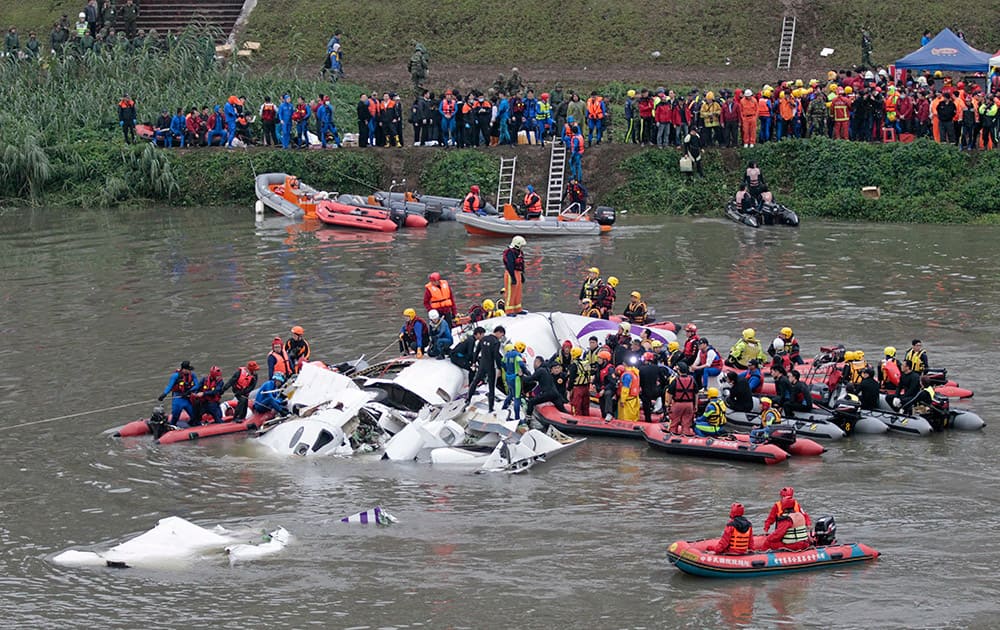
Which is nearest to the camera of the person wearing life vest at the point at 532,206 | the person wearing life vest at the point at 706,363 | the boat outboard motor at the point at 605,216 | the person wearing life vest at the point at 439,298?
the person wearing life vest at the point at 706,363

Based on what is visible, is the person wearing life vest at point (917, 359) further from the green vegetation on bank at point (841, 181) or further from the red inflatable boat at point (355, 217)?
the red inflatable boat at point (355, 217)

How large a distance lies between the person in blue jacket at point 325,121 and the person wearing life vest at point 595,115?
24.9 feet

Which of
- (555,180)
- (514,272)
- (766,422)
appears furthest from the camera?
(555,180)

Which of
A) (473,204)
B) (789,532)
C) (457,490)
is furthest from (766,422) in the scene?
(473,204)

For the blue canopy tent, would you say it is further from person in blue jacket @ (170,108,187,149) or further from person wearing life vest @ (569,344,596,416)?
person wearing life vest @ (569,344,596,416)

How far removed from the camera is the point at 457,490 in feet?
64.5

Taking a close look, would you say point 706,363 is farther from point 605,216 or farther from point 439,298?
point 605,216

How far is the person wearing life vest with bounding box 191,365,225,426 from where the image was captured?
22.2m

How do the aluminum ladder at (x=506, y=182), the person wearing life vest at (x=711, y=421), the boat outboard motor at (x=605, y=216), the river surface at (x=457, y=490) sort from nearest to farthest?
the river surface at (x=457, y=490), the person wearing life vest at (x=711, y=421), the boat outboard motor at (x=605, y=216), the aluminum ladder at (x=506, y=182)

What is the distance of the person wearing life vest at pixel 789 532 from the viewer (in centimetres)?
1670

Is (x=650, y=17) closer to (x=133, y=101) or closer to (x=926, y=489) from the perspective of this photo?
(x=133, y=101)

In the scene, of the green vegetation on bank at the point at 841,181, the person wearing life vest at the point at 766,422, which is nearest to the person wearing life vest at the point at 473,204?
the green vegetation on bank at the point at 841,181

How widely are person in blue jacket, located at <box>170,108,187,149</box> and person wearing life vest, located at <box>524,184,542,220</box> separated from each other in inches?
471

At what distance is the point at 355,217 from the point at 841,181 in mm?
13232
